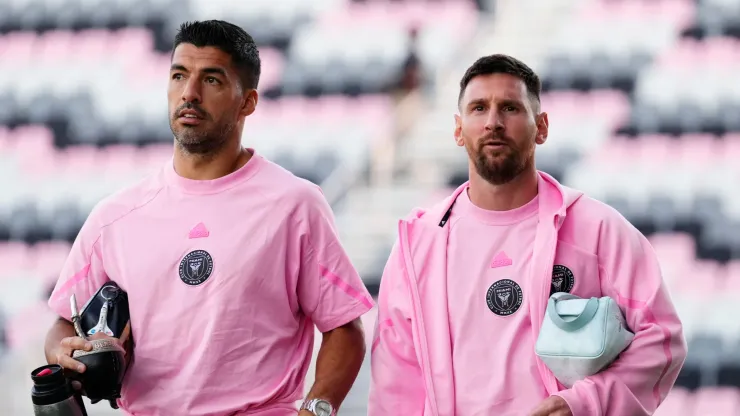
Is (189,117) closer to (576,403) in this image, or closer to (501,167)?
(501,167)

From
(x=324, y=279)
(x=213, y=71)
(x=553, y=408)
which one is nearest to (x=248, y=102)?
(x=213, y=71)

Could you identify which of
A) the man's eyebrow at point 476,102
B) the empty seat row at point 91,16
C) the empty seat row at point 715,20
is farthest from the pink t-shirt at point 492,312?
the empty seat row at point 91,16

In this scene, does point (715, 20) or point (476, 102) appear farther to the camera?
point (715, 20)

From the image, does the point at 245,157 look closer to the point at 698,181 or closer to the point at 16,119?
the point at 698,181

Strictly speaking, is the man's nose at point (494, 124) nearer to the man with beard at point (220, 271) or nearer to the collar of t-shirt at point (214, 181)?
the man with beard at point (220, 271)

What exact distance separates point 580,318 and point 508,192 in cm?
35

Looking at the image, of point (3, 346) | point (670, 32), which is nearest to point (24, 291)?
point (3, 346)

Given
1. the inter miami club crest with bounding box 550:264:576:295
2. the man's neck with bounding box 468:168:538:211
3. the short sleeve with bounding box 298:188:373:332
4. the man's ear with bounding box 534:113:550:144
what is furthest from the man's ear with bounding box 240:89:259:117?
the inter miami club crest with bounding box 550:264:576:295

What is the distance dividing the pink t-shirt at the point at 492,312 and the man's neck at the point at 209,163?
19.0 inches

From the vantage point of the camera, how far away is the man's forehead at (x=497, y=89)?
216 centimetres

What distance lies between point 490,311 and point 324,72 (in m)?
7.42

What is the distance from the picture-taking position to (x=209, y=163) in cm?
223

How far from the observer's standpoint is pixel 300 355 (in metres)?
2.19

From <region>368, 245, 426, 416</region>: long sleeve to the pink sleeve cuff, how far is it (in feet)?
1.05
